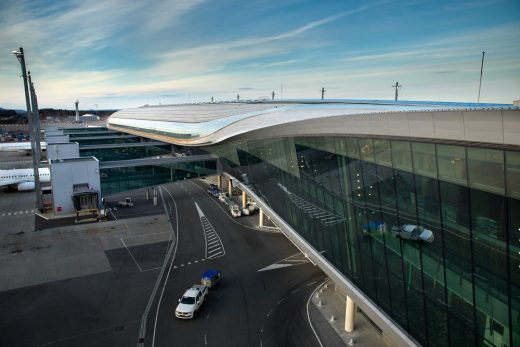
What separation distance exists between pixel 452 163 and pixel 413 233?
3.21m

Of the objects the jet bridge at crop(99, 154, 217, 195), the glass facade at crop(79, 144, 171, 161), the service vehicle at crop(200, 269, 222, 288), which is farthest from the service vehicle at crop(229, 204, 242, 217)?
the glass facade at crop(79, 144, 171, 161)

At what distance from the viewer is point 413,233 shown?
12484 mm

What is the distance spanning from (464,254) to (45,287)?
22.3m

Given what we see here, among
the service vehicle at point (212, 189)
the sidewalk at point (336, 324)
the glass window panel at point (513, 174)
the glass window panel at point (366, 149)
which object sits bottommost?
the sidewalk at point (336, 324)

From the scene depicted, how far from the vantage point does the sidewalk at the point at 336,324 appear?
690 inches

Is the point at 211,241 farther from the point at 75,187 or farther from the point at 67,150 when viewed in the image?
the point at 67,150

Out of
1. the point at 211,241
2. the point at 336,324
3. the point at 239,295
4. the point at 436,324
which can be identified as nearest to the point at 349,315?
the point at 336,324

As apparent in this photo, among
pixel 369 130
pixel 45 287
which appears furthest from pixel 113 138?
pixel 369 130

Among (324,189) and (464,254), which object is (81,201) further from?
(464,254)

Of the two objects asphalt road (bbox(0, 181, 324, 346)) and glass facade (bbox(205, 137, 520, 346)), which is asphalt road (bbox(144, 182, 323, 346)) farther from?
glass facade (bbox(205, 137, 520, 346))

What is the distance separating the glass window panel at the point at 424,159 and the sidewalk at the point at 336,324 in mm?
9833

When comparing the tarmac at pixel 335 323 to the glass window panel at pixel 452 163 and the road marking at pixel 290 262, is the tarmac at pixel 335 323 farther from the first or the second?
the glass window panel at pixel 452 163

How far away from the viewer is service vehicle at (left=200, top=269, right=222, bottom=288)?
72.2 feet

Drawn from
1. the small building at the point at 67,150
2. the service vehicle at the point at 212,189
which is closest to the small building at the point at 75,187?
the service vehicle at the point at 212,189
